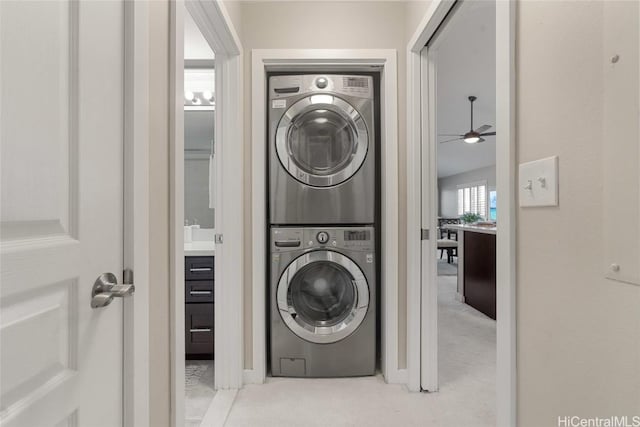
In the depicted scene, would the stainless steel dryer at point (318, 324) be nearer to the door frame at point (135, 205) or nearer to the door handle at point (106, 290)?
the door frame at point (135, 205)

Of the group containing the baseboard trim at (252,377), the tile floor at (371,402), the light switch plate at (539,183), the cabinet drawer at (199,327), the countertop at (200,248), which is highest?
the light switch plate at (539,183)

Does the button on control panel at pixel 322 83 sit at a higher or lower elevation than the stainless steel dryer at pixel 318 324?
higher

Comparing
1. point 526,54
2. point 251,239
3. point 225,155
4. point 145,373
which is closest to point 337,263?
point 251,239

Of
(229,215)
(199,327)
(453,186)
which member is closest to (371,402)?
(199,327)

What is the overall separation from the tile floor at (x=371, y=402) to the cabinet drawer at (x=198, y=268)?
776mm

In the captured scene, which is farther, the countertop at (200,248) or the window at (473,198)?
the window at (473,198)

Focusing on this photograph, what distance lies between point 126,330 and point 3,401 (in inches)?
11.3

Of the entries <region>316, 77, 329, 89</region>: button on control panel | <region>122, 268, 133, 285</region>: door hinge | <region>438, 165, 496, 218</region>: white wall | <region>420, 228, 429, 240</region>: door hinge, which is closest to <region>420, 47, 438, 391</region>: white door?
<region>420, 228, 429, 240</region>: door hinge

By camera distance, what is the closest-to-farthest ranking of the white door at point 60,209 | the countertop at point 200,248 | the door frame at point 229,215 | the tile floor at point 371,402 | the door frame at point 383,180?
the white door at point 60,209
the tile floor at point 371,402
the door frame at point 229,215
the door frame at point 383,180
the countertop at point 200,248

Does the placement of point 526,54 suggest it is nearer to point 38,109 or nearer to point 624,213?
point 624,213

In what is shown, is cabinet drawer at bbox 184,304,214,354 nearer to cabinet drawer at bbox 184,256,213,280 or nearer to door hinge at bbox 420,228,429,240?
cabinet drawer at bbox 184,256,213,280

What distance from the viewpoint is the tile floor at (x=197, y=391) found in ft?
5.38

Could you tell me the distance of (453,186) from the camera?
11023 millimetres

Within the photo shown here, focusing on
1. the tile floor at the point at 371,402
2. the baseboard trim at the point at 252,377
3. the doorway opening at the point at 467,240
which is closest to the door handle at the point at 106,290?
the tile floor at the point at 371,402
